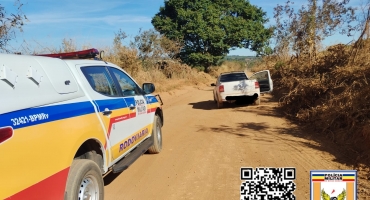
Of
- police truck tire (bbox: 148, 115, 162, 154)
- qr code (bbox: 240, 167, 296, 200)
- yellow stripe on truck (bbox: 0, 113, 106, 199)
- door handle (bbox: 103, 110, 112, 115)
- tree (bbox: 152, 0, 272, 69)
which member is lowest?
qr code (bbox: 240, 167, 296, 200)

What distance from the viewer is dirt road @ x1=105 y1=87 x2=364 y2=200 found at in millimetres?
4773

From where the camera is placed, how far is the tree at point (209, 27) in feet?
108

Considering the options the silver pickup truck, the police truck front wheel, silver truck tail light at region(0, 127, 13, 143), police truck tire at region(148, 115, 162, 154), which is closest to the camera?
silver truck tail light at region(0, 127, 13, 143)

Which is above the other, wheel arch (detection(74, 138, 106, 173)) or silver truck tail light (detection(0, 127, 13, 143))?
silver truck tail light (detection(0, 127, 13, 143))

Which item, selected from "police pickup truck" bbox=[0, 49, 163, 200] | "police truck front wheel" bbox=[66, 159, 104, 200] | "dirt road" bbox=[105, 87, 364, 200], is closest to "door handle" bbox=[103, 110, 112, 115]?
"police pickup truck" bbox=[0, 49, 163, 200]

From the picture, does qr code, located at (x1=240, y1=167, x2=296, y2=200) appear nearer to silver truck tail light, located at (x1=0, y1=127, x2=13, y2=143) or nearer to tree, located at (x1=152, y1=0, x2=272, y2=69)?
silver truck tail light, located at (x1=0, y1=127, x2=13, y2=143)

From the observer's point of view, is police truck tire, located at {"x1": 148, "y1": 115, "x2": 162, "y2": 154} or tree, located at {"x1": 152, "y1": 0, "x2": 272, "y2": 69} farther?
tree, located at {"x1": 152, "y1": 0, "x2": 272, "y2": 69}

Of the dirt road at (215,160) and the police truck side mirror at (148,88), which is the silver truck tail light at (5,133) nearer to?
the dirt road at (215,160)

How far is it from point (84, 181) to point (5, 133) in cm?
124

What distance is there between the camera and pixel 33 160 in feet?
8.94

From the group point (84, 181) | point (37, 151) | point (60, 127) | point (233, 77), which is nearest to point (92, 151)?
point (84, 181)

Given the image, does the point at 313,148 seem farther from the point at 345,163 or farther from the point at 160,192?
the point at 160,192

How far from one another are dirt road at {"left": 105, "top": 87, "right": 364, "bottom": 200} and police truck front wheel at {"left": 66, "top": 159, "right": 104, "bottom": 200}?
37.2 inches

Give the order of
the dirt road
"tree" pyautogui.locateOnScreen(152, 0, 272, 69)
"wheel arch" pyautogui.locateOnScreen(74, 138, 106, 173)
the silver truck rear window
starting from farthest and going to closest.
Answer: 1. "tree" pyautogui.locateOnScreen(152, 0, 272, 69)
2. the silver truck rear window
3. the dirt road
4. "wheel arch" pyautogui.locateOnScreen(74, 138, 106, 173)
